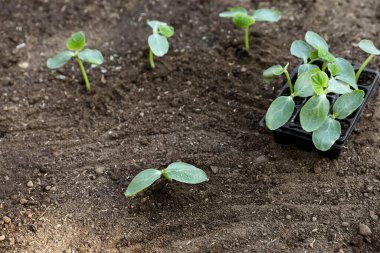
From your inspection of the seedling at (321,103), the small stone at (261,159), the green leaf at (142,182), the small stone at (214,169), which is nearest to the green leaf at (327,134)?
the seedling at (321,103)

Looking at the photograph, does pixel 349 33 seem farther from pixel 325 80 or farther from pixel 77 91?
pixel 77 91

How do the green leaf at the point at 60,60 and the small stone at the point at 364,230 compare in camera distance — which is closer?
the small stone at the point at 364,230

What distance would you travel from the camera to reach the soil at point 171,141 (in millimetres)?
1948

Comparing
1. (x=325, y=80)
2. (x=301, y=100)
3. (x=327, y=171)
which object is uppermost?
(x=325, y=80)

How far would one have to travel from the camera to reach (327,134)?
197cm

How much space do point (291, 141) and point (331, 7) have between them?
1.10m

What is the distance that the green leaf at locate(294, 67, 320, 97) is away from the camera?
2.04 metres

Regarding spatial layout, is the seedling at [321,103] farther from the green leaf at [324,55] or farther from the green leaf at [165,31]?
the green leaf at [165,31]

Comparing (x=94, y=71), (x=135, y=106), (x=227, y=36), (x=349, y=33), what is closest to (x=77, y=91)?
(x=94, y=71)

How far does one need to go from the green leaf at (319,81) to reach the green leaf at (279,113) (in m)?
0.12

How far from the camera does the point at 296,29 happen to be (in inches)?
109

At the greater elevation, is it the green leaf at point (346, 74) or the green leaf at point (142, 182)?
the green leaf at point (346, 74)

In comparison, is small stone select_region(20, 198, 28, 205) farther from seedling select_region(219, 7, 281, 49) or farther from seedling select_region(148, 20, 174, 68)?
seedling select_region(219, 7, 281, 49)

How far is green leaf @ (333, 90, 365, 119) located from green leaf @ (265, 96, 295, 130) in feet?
0.61
